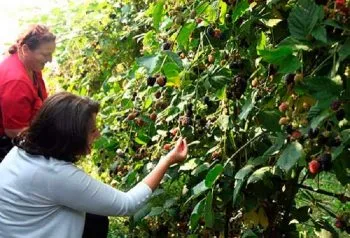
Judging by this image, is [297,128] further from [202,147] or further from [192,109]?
[202,147]

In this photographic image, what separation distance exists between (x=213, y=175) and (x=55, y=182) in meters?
0.44

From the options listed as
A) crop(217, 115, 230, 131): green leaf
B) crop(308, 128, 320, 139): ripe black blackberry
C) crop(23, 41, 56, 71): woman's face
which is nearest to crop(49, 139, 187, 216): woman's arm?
crop(217, 115, 230, 131): green leaf

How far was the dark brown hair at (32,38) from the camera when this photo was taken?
2.64m

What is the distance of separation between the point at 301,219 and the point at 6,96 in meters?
1.27

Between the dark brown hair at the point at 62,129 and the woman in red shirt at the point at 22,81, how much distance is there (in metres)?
0.74

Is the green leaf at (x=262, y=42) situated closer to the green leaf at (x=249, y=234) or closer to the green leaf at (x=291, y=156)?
the green leaf at (x=291, y=156)

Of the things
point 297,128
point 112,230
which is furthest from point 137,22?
point 297,128

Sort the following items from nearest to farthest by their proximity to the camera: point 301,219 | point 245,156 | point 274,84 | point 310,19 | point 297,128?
point 310,19
point 297,128
point 274,84
point 245,156
point 301,219

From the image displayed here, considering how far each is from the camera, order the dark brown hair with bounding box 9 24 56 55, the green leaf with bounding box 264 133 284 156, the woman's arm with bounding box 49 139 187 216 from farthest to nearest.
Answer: the dark brown hair with bounding box 9 24 56 55 < the woman's arm with bounding box 49 139 187 216 < the green leaf with bounding box 264 133 284 156

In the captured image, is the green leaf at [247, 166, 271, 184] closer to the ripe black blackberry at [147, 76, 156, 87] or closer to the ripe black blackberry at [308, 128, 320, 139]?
the ripe black blackberry at [308, 128, 320, 139]

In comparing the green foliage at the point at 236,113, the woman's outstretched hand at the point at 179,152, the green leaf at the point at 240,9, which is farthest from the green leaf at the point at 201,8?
the woman's outstretched hand at the point at 179,152

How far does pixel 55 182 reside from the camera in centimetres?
173

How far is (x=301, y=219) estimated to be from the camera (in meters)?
1.97

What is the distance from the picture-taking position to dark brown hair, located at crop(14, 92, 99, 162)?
1.77 meters
